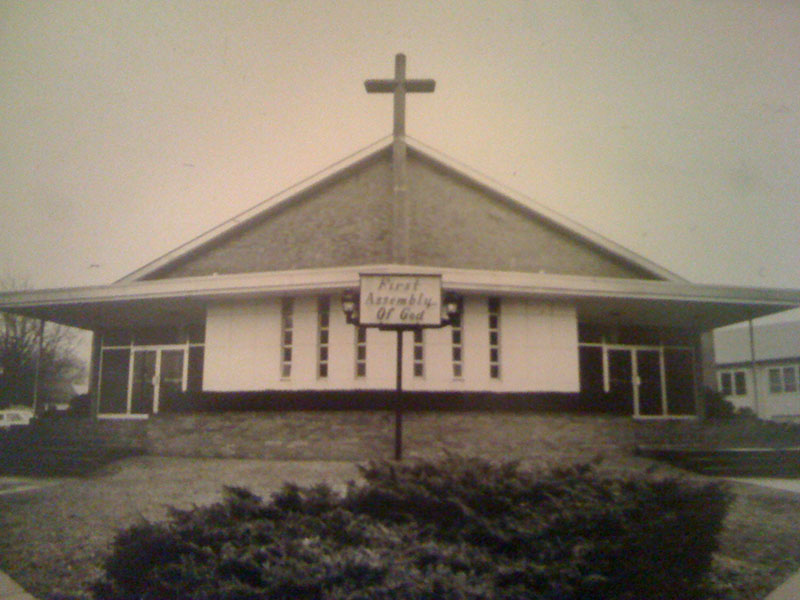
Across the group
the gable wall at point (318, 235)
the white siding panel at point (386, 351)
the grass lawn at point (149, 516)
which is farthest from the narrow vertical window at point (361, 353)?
the grass lawn at point (149, 516)

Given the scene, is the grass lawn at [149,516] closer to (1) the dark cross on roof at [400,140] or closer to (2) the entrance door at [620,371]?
(1) the dark cross on roof at [400,140]

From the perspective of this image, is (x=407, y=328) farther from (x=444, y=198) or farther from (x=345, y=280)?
(x=444, y=198)

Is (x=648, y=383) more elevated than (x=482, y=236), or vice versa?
(x=482, y=236)

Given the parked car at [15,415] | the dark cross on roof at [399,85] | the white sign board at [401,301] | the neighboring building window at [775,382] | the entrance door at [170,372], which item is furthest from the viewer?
the parked car at [15,415]

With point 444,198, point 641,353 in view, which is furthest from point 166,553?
point 641,353

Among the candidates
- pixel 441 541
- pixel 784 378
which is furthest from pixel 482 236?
pixel 441 541

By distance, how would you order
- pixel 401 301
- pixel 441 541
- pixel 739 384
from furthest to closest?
pixel 739 384 < pixel 401 301 < pixel 441 541

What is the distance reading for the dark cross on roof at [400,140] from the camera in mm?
14055

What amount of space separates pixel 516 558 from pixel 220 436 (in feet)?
30.6

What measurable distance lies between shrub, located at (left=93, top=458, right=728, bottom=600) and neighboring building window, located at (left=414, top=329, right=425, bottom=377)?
7601 millimetres

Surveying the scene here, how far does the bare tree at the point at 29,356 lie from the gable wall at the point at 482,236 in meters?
8.09

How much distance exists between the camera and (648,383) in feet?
57.5

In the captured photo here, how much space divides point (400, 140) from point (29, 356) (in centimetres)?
948

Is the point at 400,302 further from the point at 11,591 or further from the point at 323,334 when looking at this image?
the point at 11,591
